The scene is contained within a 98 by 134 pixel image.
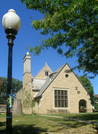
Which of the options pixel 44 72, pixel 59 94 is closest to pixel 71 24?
pixel 59 94

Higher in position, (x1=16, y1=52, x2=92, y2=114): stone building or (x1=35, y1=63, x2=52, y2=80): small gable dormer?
(x1=35, y1=63, x2=52, y2=80): small gable dormer

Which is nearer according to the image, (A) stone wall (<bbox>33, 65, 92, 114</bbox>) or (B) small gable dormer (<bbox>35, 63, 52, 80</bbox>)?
(A) stone wall (<bbox>33, 65, 92, 114</bbox>)

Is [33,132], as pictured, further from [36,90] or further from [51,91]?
[36,90]

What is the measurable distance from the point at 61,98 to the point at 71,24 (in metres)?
21.0

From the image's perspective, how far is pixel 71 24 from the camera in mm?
9258

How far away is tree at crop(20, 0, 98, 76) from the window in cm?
1891

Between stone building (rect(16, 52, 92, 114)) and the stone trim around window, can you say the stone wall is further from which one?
the stone trim around window

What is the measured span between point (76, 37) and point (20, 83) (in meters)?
61.7

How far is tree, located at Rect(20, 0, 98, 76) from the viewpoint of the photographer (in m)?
8.05

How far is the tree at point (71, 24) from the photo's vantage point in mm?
8055

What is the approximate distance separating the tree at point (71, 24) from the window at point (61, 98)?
1891 centimetres

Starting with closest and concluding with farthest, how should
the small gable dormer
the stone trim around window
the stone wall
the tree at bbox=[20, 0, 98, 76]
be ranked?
the tree at bbox=[20, 0, 98, 76], the stone wall, the stone trim around window, the small gable dormer

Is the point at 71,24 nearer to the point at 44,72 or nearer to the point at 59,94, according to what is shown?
the point at 59,94

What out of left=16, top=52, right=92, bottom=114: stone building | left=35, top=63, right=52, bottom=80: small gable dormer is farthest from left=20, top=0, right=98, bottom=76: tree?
left=35, top=63, right=52, bottom=80: small gable dormer
